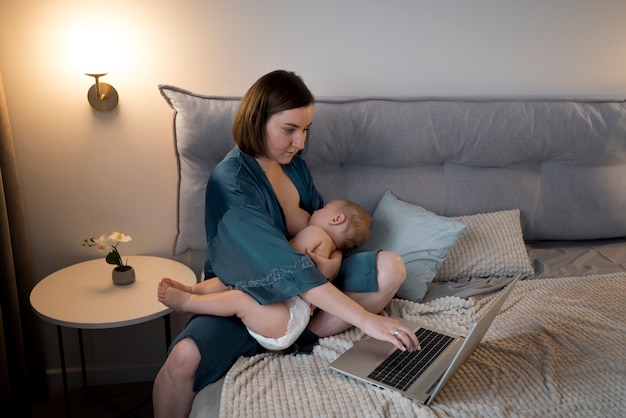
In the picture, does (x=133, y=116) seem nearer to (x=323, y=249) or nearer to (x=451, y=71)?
(x=323, y=249)

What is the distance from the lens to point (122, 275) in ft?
6.56

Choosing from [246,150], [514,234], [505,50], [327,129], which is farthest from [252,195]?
[505,50]

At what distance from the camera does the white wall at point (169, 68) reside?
2072 millimetres

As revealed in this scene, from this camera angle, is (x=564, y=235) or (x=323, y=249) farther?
(x=564, y=235)

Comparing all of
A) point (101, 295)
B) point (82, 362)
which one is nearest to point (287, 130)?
point (101, 295)

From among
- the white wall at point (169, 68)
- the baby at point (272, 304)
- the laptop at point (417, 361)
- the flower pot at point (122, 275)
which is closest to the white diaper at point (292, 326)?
the baby at point (272, 304)

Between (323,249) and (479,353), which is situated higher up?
(323,249)

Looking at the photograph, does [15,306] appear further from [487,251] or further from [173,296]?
[487,251]

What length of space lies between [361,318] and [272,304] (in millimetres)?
237

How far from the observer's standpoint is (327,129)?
6.92 feet

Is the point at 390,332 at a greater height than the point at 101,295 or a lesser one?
greater

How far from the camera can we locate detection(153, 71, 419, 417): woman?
59.6 inches

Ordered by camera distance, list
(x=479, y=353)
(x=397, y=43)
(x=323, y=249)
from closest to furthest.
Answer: (x=479, y=353) → (x=323, y=249) → (x=397, y=43)

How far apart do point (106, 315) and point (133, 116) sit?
2.45 feet
